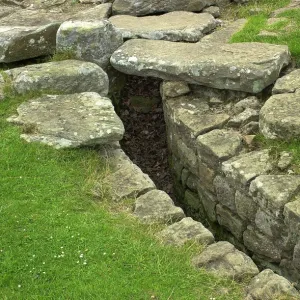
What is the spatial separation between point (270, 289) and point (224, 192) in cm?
206

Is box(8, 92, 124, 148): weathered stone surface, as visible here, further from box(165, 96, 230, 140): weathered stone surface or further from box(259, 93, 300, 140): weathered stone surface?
box(259, 93, 300, 140): weathered stone surface

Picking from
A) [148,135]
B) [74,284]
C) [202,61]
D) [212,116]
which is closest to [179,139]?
[212,116]

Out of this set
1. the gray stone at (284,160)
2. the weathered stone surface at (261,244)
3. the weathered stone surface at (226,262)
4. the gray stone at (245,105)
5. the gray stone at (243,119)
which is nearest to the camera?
the weathered stone surface at (226,262)

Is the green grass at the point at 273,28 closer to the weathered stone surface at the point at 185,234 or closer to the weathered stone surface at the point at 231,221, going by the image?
the weathered stone surface at the point at 231,221

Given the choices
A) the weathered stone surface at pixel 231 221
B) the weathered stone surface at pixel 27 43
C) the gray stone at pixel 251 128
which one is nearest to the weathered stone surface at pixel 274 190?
the weathered stone surface at pixel 231 221

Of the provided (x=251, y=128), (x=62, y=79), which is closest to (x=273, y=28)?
(x=251, y=128)

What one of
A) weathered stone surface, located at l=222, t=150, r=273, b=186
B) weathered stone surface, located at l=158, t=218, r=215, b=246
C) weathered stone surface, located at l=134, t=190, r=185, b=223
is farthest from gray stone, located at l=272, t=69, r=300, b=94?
weathered stone surface, located at l=158, t=218, r=215, b=246

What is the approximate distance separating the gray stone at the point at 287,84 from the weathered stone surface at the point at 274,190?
5.31ft

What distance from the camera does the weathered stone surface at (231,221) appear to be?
648 centimetres

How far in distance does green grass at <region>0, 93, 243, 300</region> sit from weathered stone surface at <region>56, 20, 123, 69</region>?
2576 mm

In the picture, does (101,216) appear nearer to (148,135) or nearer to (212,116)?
(212,116)

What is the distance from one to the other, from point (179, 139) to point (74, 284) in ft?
10.8

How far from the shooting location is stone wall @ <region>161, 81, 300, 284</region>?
5.74m

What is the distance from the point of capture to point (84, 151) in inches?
264
